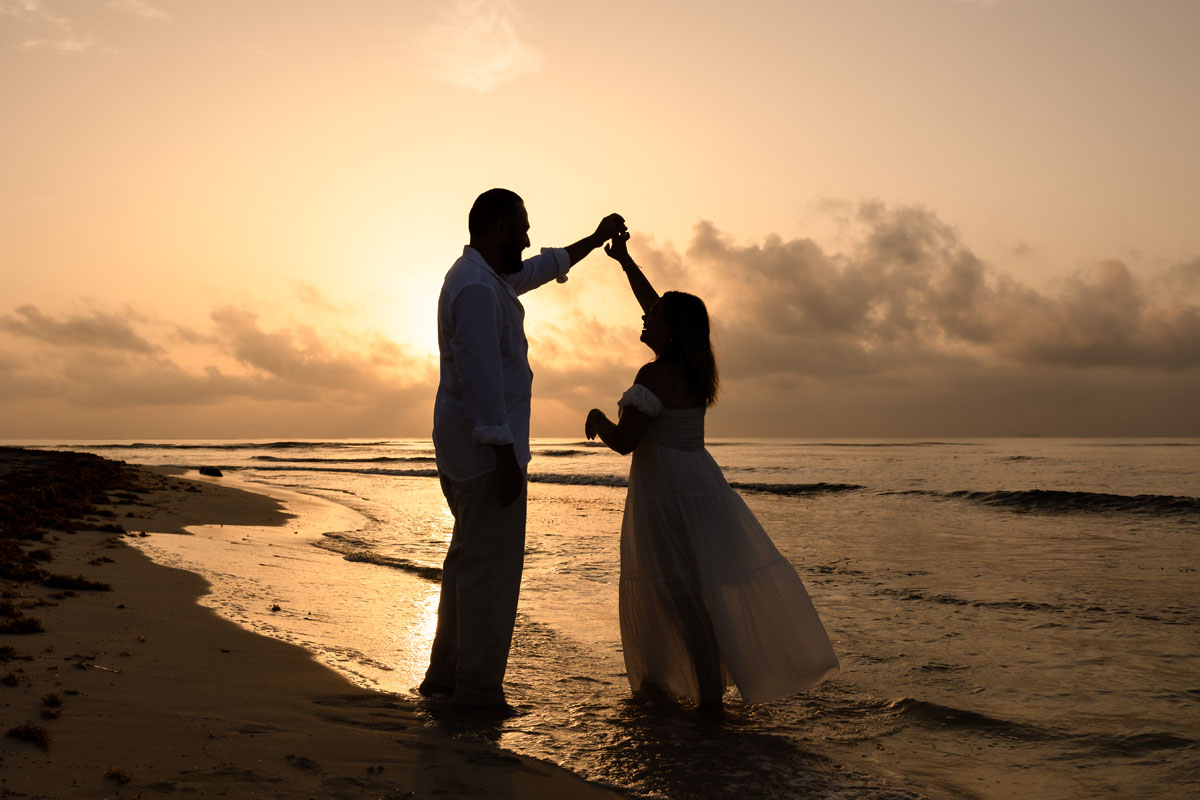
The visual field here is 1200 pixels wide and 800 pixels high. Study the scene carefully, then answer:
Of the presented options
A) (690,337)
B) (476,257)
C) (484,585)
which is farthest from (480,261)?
(484,585)

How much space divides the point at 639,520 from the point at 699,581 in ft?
1.50

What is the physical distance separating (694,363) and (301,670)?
9.02ft

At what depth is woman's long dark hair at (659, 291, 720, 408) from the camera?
14.3 feet

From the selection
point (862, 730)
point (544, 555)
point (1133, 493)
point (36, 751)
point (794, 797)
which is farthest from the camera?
point (1133, 493)

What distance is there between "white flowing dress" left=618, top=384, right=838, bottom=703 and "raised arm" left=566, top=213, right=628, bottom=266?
3.42 ft

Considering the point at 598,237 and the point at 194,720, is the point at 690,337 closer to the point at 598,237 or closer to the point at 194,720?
the point at 598,237

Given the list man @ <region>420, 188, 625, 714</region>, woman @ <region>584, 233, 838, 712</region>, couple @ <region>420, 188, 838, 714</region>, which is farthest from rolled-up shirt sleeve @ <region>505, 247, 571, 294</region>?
woman @ <region>584, 233, 838, 712</region>

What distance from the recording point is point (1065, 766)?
12.7 feet

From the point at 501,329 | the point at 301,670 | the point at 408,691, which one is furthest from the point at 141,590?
the point at 501,329

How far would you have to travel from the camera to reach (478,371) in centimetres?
389

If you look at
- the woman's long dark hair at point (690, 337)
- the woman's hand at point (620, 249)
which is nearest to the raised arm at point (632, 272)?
the woman's hand at point (620, 249)

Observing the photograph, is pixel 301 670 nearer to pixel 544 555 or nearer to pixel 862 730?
pixel 862 730

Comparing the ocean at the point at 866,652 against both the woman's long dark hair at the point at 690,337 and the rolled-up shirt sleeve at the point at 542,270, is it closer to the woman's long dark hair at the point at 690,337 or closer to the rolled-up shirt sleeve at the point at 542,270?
the woman's long dark hair at the point at 690,337

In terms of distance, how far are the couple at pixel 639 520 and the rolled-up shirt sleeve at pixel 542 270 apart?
A: 0.01m
